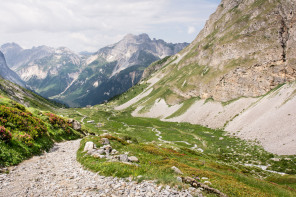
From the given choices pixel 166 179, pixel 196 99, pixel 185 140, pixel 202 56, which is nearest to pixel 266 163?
pixel 185 140

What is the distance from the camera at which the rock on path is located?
41.8 ft

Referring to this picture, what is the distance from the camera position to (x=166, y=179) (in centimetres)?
1428

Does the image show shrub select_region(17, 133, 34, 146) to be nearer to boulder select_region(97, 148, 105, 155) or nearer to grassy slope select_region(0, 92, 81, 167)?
grassy slope select_region(0, 92, 81, 167)

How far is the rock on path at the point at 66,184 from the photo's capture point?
12750mm

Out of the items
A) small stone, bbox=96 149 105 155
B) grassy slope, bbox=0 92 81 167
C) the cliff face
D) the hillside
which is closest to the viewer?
grassy slope, bbox=0 92 81 167

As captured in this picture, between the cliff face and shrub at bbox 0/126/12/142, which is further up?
the cliff face

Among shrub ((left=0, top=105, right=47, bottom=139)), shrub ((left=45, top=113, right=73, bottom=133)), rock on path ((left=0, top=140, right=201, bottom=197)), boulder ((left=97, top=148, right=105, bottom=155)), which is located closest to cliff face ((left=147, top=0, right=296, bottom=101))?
shrub ((left=45, top=113, right=73, bottom=133))

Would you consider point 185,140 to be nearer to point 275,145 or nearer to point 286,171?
point 275,145

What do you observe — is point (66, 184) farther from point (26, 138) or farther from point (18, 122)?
point (18, 122)

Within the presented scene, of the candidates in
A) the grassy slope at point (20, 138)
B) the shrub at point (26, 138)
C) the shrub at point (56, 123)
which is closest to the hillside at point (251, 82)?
the shrub at point (56, 123)

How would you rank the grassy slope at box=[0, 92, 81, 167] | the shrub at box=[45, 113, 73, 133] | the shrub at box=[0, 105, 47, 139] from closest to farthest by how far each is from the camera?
the grassy slope at box=[0, 92, 81, 167] < the shrub at box=[0, 105, 47, 139] < the shrub at box=[45, 113, 73, 133]

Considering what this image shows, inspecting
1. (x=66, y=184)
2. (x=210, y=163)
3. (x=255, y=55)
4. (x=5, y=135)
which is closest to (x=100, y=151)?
(x=66, y=184)

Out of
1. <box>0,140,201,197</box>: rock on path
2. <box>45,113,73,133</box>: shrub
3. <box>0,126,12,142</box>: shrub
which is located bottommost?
<box>0,140,201,197</box>: rock on path

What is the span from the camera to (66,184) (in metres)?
14.7
